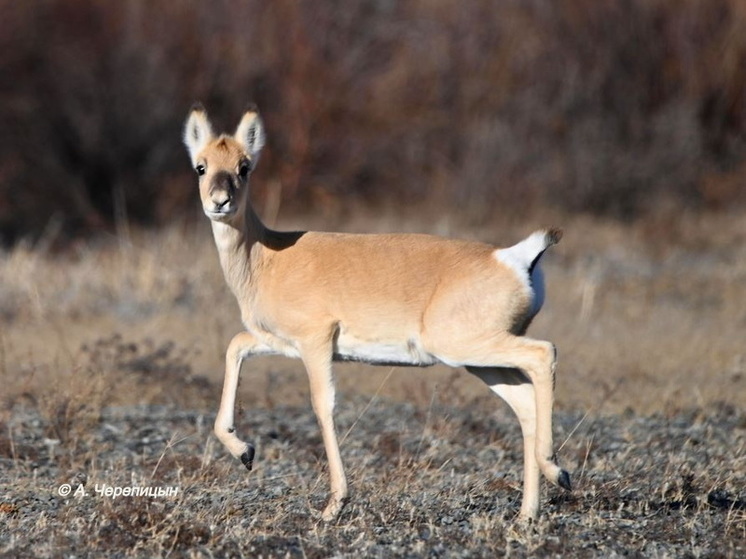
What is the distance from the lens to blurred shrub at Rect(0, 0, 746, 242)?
27156 millimetres

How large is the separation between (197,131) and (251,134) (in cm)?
35

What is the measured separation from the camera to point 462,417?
11.6 meters

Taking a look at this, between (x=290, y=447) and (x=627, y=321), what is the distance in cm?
790

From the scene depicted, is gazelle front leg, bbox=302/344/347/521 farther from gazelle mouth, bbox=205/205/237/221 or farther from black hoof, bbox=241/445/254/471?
gazelle mouth, bbox=205/205/237/221

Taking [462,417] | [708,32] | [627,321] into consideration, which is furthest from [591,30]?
[462,417]

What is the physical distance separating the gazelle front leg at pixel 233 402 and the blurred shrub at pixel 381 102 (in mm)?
18025

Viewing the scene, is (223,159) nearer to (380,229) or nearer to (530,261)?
(530,261)

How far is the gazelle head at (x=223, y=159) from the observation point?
8148 millimetres

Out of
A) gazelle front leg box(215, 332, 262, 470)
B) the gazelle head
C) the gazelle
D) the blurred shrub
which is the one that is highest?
the gazelle head

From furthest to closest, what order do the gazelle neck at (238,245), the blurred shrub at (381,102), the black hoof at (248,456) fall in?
1. the blurred shrub at (381,102)
2. the gazelle neck at (238,245)
3. the black hoof at (248,456)

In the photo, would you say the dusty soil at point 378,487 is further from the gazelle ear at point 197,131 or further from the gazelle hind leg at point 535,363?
the gazelle ear at point 197,131

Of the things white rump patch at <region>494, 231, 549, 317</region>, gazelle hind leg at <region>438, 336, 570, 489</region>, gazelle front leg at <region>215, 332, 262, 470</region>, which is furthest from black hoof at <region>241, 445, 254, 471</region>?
white rump patch at <region>494, 231, 549, 317</region>

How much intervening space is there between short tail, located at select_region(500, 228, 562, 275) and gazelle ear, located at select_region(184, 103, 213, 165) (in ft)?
7.23

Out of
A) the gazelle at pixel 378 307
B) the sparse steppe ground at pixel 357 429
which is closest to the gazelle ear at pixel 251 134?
the gazelle at pixel 378 307
